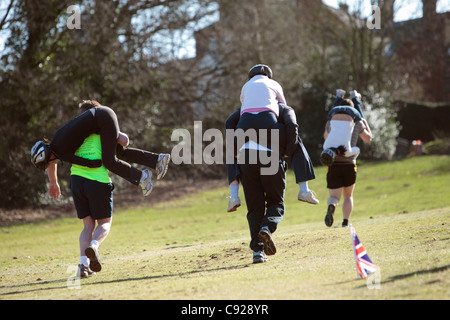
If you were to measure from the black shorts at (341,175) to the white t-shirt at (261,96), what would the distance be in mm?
3835

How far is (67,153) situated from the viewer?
7.25 metres

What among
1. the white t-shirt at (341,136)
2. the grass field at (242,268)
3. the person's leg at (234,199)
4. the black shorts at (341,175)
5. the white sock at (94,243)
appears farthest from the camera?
the black shorts at (341,175)

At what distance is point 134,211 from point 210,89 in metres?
7.97

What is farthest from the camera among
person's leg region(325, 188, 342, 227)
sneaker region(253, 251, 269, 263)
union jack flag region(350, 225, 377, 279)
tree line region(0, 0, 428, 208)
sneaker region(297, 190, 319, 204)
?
tree line region(0, 0, 428, 208)

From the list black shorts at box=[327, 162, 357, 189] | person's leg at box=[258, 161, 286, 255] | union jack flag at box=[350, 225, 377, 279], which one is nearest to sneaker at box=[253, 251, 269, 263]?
person's leg at box=[258, 161, 286, 255]

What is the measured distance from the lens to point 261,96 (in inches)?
290

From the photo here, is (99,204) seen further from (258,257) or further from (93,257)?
(258,257)

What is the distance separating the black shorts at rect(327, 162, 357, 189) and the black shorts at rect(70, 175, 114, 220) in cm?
504

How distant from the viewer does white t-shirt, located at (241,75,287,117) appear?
7.32 metres

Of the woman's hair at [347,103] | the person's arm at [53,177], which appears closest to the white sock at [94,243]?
the person's arm at [53,177]

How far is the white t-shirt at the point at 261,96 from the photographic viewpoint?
7.32 metres

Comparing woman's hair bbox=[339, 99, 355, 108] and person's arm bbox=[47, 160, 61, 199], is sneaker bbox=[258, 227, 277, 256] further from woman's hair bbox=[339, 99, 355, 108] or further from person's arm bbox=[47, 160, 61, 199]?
woman's hair bbox=[339, 99, 355, 108]

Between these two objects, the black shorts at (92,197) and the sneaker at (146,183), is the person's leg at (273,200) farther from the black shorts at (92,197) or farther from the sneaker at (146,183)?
the black shorts at (92,197)
